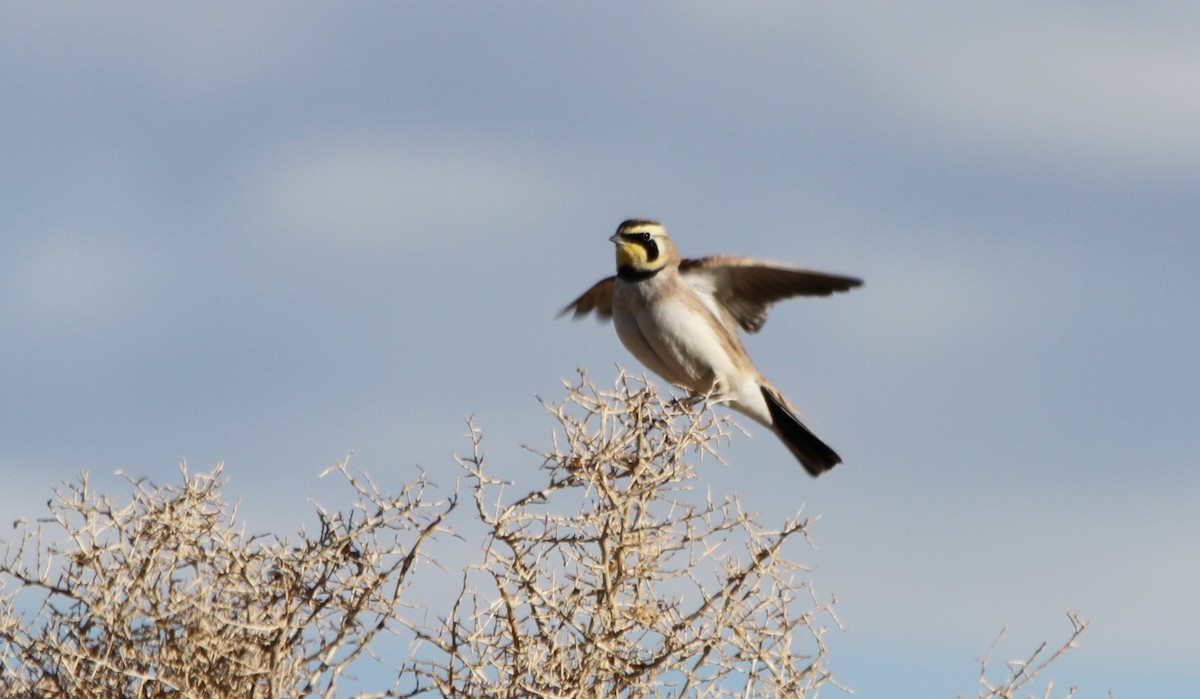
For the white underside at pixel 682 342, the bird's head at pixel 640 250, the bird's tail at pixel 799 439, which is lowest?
the bird's tail at pixel 799 439

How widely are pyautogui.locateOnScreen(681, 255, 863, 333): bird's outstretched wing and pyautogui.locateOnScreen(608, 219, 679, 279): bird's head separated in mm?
157

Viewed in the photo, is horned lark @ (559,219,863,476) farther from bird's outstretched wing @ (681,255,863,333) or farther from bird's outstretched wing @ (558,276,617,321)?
bird's outstretched wing @ (558,276,617,321)

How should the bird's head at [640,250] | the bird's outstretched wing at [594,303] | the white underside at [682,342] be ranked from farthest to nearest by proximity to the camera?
the bird's outstretched wing at [594,303], the bird's head at [640,250], the white underside at [682,342]

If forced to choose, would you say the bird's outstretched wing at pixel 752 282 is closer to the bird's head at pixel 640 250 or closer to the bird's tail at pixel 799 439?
the bird's head at pixel 640 250

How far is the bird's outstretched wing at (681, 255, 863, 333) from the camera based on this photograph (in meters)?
6.72

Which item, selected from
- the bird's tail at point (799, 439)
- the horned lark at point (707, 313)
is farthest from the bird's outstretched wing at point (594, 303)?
the bird's tail at point (799, 439)

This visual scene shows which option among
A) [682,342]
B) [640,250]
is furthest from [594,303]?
[682,342]

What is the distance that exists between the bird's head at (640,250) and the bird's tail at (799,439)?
2.75 ft

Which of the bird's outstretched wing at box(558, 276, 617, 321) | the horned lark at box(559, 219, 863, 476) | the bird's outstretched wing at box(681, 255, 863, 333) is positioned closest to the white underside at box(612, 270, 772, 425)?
the horned lark at box(559, 219, 863, 476)

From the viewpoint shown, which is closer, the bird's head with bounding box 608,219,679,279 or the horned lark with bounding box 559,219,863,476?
the horned lark with bounding box 559,219,863,476

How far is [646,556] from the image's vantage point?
14.1 feet

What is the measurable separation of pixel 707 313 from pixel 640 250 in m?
0.47

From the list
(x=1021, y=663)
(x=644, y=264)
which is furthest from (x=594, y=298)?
(x=1021, y=663)

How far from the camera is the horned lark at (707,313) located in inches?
259
